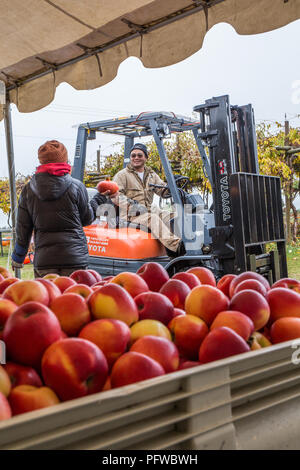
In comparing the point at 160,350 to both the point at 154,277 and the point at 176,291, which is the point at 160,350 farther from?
the point at 154,277

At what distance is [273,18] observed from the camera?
2309 millimetres

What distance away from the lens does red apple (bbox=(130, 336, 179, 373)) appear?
0.98 m

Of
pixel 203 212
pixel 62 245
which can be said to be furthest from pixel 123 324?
pixel 203 212

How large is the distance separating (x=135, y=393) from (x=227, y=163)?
3986mm

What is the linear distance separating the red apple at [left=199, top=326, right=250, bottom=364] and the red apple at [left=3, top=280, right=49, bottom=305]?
17.5 inches

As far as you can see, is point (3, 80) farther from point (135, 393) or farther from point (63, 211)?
point (135, 393)

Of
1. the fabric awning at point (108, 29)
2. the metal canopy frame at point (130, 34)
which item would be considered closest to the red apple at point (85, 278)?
the fabric awning at point (108, 29)

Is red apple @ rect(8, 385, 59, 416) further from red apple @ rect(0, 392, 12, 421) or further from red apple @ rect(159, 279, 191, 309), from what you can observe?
red apple @ rect(159, 279, 191, 309)

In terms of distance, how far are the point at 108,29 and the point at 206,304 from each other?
2.27 m

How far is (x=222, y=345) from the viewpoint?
1003 mm

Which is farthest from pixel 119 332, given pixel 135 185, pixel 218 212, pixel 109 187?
pixel 135 185

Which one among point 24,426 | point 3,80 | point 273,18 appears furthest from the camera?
point 3,80

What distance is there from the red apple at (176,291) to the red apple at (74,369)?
0.51 m

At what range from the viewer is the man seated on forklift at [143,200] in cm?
489
